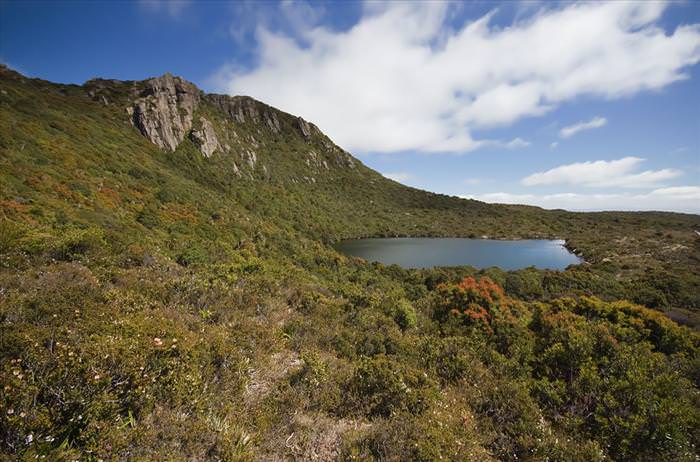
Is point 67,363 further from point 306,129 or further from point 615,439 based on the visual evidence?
point 306,129

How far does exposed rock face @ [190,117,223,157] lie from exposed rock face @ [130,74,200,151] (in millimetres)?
3132

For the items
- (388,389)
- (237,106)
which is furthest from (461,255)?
(237,106)

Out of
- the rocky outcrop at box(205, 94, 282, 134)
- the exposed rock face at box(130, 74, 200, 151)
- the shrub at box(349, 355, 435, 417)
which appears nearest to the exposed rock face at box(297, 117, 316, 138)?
the rocky outcrop at box(205, 94, 282, 134)

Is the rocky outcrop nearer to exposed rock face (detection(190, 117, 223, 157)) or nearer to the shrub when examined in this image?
exposed rock face (detection(190, 117, 223, 157))

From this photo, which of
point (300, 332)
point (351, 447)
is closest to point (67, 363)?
point (351, 447)

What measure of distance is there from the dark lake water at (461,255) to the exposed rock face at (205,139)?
161ft

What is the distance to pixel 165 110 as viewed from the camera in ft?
254

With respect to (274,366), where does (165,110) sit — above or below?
above

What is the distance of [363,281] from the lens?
124 feet

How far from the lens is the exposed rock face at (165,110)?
6706cm

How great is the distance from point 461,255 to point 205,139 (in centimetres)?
8508

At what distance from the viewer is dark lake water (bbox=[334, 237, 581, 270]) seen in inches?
2761

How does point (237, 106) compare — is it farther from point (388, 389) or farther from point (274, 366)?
point (388, 389)

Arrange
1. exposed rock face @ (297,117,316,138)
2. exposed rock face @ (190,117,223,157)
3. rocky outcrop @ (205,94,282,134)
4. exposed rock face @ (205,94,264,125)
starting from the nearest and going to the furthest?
exposed rock face @ (190,117,223,157)
exposed rock face @ (205,94,264,125)
rocky outcrop @ (205,94,282,134)
exposed rock face @ (297,117,316,138)
